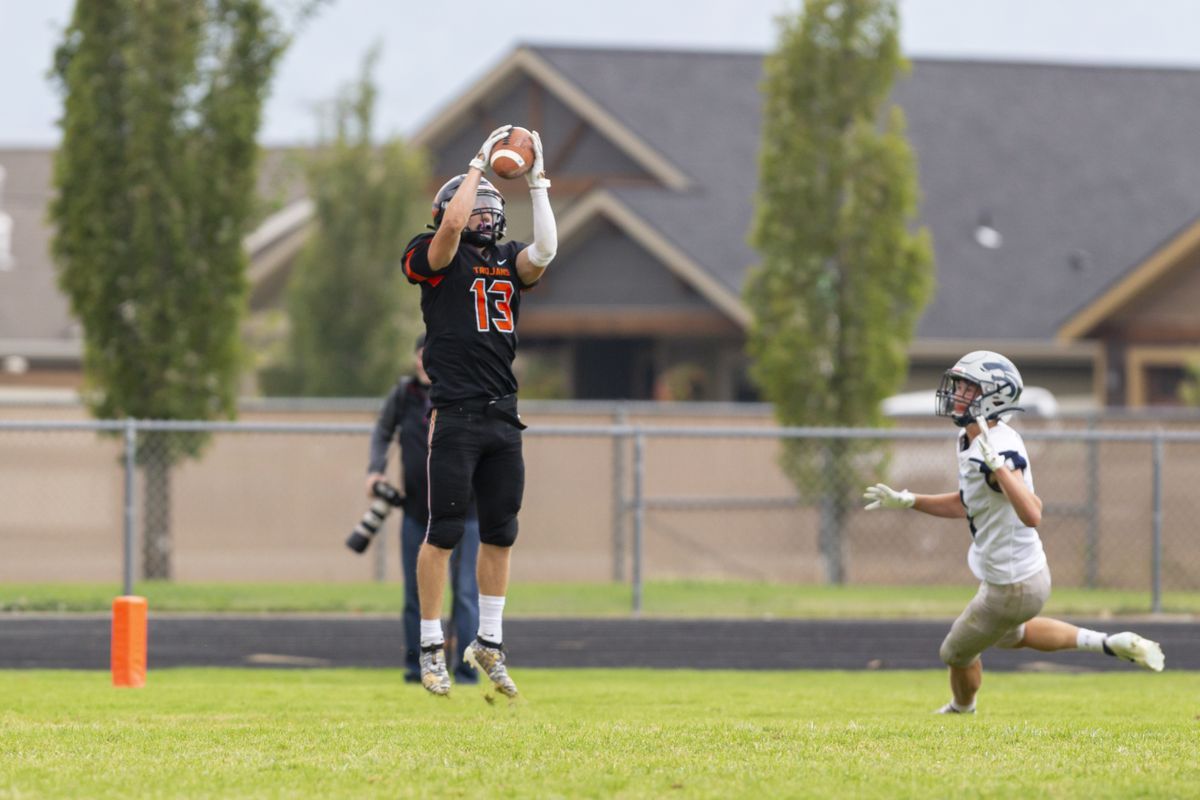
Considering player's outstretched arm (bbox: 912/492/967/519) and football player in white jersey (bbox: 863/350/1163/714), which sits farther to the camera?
player's outstretched arm (bbox: 912/492/967/519)

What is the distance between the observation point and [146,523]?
59.9 ft

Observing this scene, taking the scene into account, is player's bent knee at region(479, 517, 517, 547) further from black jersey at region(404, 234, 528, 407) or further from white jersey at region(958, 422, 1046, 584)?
white jersey at region(958, 422, 1046, 584)

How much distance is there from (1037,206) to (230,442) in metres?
15.4

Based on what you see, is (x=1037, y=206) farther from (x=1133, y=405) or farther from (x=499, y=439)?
(x=499, y=439)

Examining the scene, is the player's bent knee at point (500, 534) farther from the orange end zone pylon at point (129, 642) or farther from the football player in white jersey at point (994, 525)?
the orange end zone pylon at point (129, 642)

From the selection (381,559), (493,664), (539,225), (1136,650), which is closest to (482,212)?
(539,225)

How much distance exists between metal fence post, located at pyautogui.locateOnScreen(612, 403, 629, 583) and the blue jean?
27.6 ft

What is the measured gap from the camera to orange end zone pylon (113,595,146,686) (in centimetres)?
1027

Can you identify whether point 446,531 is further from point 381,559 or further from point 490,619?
point 381,559

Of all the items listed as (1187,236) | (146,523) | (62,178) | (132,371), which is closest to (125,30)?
(62,178)

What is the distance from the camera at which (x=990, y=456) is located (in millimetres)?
8414

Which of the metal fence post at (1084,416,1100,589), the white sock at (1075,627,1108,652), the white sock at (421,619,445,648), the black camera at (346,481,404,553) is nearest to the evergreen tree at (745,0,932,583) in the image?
the metal fence post at (1084,416,1100,589)

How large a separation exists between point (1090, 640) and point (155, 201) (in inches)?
483

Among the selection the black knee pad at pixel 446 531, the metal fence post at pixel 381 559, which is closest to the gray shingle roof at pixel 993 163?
the metal fence post at pixel 381 559
